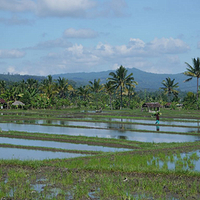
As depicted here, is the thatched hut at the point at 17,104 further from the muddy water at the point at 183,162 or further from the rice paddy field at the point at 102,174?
the muddy water at the point at 183,162

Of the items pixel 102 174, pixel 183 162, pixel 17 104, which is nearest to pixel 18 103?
pixel 17 104

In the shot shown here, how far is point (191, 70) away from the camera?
2063 inches

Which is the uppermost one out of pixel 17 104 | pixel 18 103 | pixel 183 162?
pixel 18 103

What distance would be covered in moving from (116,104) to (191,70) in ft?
45.6

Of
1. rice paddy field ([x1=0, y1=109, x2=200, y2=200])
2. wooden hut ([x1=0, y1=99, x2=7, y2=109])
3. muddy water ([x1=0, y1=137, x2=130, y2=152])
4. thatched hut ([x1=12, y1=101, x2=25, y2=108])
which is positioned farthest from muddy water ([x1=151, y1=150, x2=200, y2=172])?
wooden hut ([x1=0, y1=99, x2=7, y2=109])

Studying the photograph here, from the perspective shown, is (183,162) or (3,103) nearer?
(183,162)

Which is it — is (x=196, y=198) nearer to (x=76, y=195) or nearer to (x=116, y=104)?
(x=76, y=195)

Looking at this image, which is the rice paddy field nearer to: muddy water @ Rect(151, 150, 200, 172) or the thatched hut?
muddy water @ Rect(151, 150, 200, 172)

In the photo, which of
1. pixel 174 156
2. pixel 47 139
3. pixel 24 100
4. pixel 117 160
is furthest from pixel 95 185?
pixel 24 100

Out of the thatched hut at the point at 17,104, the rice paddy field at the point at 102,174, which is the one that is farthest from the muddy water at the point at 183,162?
the thatched hut at the point at 17,104

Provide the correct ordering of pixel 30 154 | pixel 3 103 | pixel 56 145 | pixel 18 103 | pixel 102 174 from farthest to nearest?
pixel 3 103
pixel 18 103
pixel 56 145
pixel 30 154
pixel 102 174

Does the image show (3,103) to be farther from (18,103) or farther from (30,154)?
(30,154)

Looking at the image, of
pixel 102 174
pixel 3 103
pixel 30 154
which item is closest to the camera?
pixel 102 174

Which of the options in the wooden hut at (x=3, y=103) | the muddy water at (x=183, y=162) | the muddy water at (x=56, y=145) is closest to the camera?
the muddy water at (x=183, y=162)
